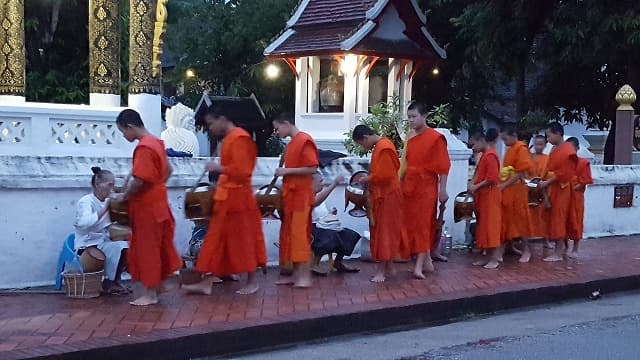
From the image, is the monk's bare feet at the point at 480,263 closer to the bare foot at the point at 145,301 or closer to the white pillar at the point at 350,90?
the bare foot at the point at 145,301

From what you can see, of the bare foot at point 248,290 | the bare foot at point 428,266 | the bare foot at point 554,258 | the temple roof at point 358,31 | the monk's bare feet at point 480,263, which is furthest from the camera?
the temple roof at point 358,31

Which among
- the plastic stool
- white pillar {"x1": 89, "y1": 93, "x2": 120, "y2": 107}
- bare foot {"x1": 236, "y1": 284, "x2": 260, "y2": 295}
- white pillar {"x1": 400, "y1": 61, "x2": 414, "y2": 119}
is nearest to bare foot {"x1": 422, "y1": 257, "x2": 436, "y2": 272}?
bare foot {"x1": 236, "y1": 284, "x2": 260, "y2": 295}

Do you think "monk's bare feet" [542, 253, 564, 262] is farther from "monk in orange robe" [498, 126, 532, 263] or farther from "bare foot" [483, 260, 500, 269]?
"bare foot" [483, 260, 500, 269]

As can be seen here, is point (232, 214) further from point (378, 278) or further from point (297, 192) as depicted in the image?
point (378, 278)

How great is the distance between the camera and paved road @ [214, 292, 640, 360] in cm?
620

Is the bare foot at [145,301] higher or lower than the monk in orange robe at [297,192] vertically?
lower

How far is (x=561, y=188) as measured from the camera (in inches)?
393

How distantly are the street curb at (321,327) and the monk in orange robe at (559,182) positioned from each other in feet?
4.09

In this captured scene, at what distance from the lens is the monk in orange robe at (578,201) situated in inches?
397

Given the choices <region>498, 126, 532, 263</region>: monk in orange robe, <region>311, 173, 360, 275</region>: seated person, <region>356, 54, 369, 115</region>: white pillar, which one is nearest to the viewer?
<region>311, 173, 360, 275</region>: seated person

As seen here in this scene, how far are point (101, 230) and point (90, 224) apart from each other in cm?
18

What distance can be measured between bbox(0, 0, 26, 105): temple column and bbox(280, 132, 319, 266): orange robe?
5467 millimetres

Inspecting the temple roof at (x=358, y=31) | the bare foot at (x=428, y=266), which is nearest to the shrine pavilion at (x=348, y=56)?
the temple roof at (x=358, y=31)

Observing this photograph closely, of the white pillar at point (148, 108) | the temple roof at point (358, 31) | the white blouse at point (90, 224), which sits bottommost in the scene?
the white blouse at point (90, 224)
